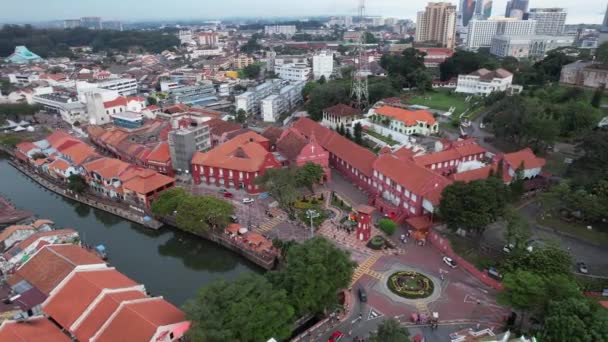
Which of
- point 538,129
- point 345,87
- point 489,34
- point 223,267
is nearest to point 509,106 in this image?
point 538,129

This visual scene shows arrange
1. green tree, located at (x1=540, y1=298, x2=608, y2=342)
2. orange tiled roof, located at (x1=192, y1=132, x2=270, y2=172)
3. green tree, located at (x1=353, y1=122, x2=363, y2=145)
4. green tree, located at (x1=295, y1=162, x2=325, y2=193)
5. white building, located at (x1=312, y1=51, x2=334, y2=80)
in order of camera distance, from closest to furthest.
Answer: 1. green tree, located at (x1=540, y1=298, x2=608, y2=342)
2. green tree, located at (x1=295, y1=162, x2=325, y2=193)
3. orange tiled roof, located at (x1=192, y1=132, x2=270, y2=172)
4. green tree, located at (x1=353, y1=122, x2=363, y2=145)
5. white building, located at (x1=312, y1=51, x2=334, y2=80)

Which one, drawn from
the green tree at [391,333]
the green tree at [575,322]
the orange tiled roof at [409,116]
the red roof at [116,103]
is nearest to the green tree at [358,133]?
the orange tiled roof at [409,116]

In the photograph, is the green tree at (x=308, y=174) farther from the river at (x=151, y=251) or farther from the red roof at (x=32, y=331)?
the red roof at (x=32, y=331)

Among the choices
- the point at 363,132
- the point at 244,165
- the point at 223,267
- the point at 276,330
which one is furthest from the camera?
the point at 363,132

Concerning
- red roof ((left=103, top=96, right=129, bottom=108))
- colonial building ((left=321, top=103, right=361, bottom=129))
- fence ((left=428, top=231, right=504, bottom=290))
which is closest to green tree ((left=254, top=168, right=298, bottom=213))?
fence ((left=428, top=231, right=504, bottom=290))

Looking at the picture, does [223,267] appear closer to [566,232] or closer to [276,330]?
[276,330]

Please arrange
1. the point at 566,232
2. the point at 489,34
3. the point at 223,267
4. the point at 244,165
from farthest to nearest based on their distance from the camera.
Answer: the point at 489,34
the point at 244,165
the point at 223,267
the point at 566,232

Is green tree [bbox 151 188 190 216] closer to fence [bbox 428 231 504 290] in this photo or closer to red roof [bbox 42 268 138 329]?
red roof [bbox 42 268 138 329]
